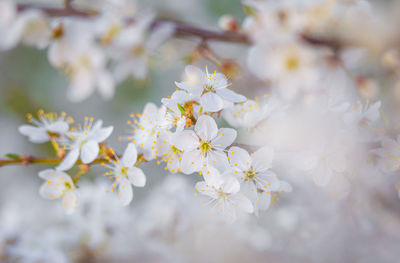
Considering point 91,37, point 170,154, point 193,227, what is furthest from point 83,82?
point 170,154

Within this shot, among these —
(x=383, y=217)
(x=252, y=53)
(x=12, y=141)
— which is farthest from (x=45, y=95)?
(x=383, y=217)

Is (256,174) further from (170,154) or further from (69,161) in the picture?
(69,161)

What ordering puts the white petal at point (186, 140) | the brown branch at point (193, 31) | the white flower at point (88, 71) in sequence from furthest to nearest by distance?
the white flower at point (88, 71) → the brown branch at point (193, 31) → the white petal at point (186, 140)

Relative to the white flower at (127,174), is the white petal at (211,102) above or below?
above

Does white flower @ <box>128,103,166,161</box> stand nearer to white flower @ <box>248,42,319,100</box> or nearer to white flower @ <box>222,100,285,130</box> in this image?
white flower @ <box>222,100,285,130</box>

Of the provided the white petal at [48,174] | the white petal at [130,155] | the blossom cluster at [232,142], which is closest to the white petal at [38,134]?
the blossom cluster at [232,142]

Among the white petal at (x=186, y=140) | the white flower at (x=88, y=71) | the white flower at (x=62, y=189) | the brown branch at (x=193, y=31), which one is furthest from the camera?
the white flower at (x=88, y=71)

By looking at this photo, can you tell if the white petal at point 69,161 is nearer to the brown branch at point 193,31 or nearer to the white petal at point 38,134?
the white petal at point 38,134

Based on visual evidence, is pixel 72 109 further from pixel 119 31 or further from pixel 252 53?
pixel 252 53
